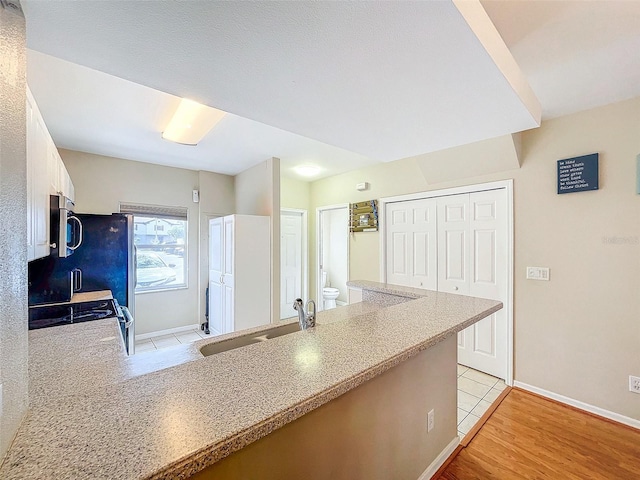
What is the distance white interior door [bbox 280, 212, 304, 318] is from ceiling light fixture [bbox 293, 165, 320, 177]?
793 millimetres

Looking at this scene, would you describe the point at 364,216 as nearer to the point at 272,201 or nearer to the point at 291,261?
the point at 272,201

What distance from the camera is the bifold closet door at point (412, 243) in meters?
3.43

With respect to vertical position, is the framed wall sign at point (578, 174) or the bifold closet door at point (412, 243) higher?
the framed wall sign at point (578, 174)

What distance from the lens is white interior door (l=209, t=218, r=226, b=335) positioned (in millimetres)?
3972

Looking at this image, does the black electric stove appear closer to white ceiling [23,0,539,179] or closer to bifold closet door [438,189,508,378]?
white ceiling [23,0,539,179]

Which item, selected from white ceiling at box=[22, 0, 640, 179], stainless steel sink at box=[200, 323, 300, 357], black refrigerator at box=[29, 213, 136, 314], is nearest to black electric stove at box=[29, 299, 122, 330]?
black refrigerator at box=[29, 213, 136, 314]

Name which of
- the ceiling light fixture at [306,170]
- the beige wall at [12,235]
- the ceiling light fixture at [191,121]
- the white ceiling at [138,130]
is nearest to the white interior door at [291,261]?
the ceiling light fixture at [306,170]

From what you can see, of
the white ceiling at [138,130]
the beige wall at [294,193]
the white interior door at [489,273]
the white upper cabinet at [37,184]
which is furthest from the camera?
the beige wall at [294,193]

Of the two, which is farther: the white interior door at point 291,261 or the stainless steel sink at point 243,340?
the white interior door at point 291,261

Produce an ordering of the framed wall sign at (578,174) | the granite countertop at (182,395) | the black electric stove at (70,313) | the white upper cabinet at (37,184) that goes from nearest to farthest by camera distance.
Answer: the granite countertop at (182,395) → the white upper cabinet at (37,184) → the black electric stove at (70,313) → the framed wall sign at (578,174)

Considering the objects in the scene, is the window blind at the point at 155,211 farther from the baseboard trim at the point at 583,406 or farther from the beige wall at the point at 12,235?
the baseboard trim at the point at 583,406

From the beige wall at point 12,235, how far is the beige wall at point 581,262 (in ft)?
10.5

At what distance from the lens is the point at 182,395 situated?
726 mm

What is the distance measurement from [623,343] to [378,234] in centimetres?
250
